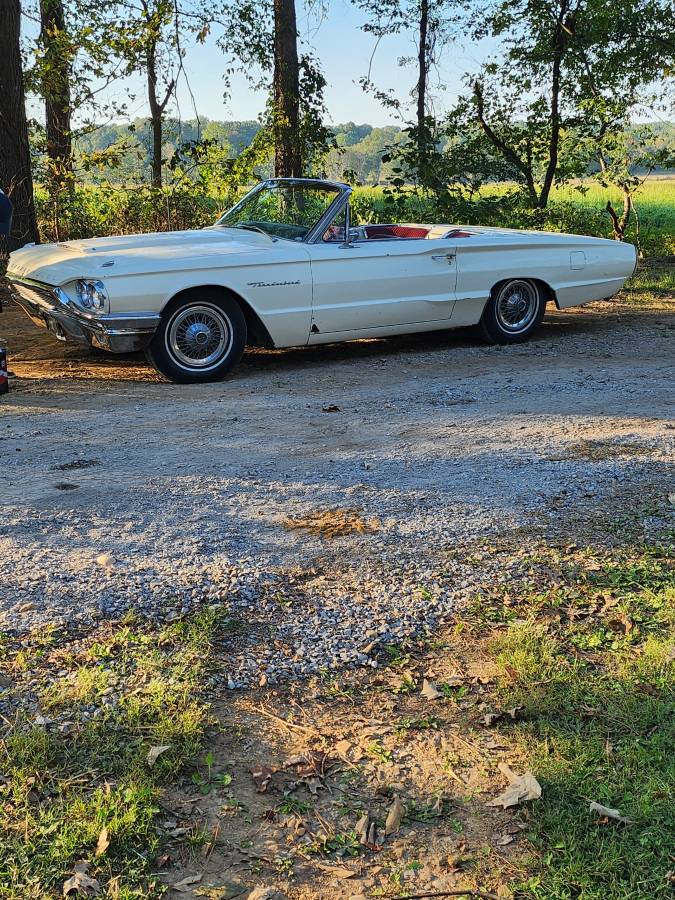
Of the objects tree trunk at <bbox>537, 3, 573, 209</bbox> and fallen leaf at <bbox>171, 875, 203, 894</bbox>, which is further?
tree trunk at <bbox>537, 3, 573, 209</bbox>

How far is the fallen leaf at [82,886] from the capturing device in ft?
6.89

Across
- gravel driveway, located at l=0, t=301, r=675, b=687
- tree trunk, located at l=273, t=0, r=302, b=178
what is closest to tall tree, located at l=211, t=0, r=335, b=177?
tree trunk, located at l=273, t=0, r=302, b=178

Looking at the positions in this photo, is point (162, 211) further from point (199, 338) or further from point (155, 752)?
point (155, 752)

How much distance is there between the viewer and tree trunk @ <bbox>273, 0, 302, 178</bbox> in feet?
44.5

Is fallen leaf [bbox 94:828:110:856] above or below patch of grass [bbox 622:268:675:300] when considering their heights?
below

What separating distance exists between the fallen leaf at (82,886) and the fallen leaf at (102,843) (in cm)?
8

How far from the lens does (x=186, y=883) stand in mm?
2154

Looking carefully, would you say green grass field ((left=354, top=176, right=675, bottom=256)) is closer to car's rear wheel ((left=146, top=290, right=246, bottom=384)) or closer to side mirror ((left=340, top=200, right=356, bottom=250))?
side mirror ((left=340, top=200, right=356, bottom=250))

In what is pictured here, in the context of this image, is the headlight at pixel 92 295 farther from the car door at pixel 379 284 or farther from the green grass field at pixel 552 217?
the green grass field at pixel 552 217

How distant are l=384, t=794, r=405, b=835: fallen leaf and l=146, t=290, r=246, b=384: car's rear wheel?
4.98 meters

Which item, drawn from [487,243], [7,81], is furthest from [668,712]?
[7,81]

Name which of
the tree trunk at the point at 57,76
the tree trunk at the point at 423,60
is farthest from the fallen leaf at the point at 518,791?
the tree trunk at the point at 423,60

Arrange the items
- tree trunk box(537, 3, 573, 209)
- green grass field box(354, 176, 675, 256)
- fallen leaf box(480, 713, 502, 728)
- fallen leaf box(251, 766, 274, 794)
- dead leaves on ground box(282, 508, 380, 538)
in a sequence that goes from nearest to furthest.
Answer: fallen leaf box(251, 766, 274, 794), fallen leaf box(480, 713, 502, 728), dead leaves on ground box(282, 508, 380, 538), green grass field box(354, 176, 675, 256), tree trunk box(537, 3, 573, 209)

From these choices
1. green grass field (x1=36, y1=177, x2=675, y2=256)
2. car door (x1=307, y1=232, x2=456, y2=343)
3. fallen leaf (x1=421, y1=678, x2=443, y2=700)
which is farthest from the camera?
green grass field (x1=36, y1=177, x2=675, y2=256)
